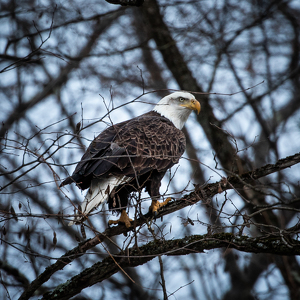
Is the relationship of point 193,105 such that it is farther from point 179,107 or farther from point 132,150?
point 132,150

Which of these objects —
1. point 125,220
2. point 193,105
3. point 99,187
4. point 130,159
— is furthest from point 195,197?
point 193,105

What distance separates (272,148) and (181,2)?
3.51 meters

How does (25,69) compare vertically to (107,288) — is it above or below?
above

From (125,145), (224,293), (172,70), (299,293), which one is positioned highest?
(172,70)

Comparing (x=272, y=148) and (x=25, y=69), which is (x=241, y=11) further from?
(x=25, y=69)

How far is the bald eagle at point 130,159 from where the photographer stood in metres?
3.65

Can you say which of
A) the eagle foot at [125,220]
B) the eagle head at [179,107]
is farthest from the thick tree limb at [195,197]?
the eagle head at [179,107]

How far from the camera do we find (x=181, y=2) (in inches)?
301

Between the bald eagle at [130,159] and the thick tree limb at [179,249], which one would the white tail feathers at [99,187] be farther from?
the thick tree limb at [179,249]

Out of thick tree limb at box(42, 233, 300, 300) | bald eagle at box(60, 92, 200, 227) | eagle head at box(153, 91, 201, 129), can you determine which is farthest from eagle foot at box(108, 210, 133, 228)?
eagle head at box(153, 91, 201, 129)

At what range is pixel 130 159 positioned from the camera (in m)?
3.48

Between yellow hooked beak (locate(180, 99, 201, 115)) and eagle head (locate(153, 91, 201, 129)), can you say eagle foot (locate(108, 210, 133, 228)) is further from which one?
yellow hooked beak (locate(180, 99, 201, 115))

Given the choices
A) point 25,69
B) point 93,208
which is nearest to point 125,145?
point 93,208

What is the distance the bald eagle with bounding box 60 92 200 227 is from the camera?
3.65m
